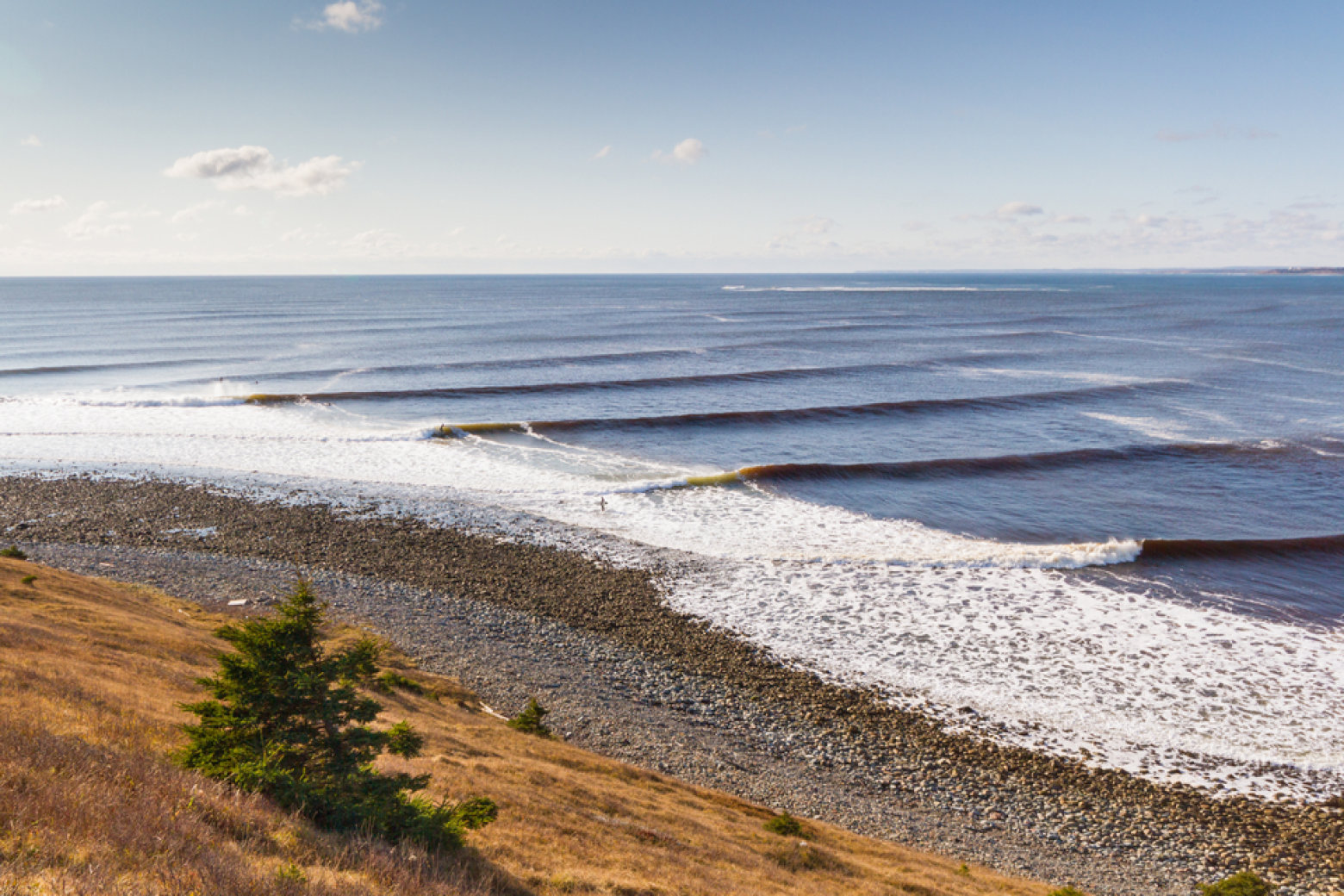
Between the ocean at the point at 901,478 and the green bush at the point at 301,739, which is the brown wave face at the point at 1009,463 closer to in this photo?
the ocean at the point at 901,478

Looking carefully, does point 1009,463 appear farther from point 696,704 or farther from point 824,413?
point 696,704

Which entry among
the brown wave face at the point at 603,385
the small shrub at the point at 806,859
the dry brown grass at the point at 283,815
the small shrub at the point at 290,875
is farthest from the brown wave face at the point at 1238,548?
the brown wave face at the point at 603,385

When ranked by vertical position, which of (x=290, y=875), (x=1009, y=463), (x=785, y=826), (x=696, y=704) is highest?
(x=290, y=875)

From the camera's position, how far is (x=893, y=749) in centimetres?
1545

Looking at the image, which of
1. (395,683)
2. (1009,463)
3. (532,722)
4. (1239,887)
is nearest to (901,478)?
(1009,463)

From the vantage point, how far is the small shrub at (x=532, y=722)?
48.4ft

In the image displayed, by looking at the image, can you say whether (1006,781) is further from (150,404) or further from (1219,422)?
(150,404)

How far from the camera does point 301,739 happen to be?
318 inches

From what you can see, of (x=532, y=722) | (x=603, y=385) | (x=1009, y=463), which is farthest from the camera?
(x=603, y=385)

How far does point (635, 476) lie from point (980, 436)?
22248mm

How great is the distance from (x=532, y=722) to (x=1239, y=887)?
12506mm

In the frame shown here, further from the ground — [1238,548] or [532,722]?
[1238,548]

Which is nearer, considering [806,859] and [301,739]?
[301,739]

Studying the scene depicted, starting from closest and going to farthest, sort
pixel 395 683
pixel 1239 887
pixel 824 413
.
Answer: pixel 1239 887, pixel 395 683, pixel 824 413
